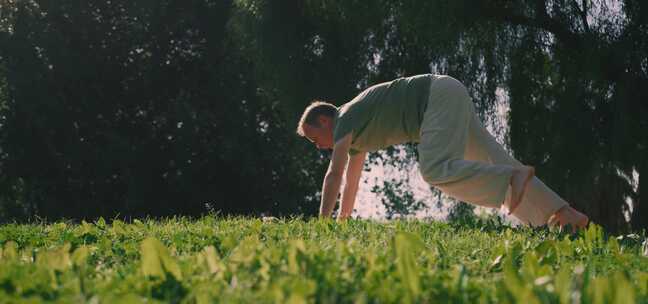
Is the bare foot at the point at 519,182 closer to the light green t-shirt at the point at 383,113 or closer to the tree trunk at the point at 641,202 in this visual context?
the light green t-shirt at the point at 383,113

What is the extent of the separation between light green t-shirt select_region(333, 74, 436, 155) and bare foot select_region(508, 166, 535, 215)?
0.86m

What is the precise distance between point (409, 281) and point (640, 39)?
8376 mm

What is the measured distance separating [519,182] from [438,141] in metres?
0.62

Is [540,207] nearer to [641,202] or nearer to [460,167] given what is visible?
[460,167]

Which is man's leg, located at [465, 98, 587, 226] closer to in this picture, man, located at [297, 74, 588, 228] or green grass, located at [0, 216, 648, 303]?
man, located at [297, 74, 588, 228]

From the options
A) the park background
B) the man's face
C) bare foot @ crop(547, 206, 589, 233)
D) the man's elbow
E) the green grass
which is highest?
the park background

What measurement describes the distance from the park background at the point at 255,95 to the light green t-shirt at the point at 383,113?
4.64 metres

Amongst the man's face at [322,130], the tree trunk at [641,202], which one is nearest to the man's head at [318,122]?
the man's face at [322,130]

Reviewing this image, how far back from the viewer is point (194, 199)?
47.7 ft

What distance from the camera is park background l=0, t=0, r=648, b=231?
1018 centimetres

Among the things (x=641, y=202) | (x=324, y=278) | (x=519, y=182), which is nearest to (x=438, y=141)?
(x=519, y=182)

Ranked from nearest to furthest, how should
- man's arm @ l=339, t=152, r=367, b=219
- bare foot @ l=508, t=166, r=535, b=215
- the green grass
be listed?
the green grass → bare foot @ l=508, t=166, r=535, b=215 → man's arm @ l=339, t=152, r=367, b=219

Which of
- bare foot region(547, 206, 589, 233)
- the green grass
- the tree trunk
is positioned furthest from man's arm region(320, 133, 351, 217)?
the tree trunk

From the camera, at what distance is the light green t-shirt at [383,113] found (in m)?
5.44
